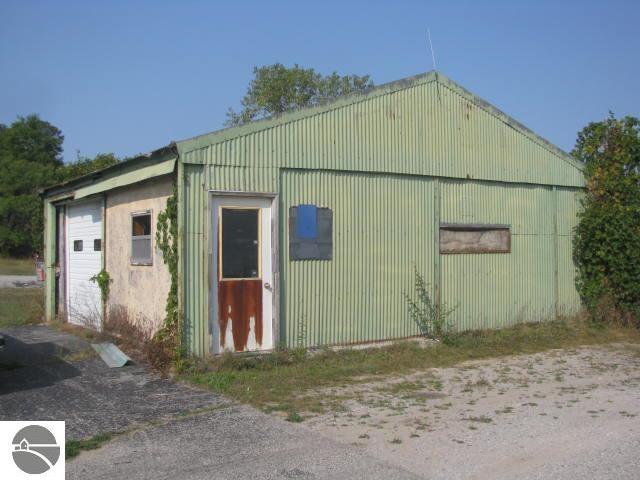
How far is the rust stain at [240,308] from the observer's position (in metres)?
9.52

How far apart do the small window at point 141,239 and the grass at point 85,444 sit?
A: 4.62 metres

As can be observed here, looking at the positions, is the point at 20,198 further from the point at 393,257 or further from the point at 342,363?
the point at 342,363

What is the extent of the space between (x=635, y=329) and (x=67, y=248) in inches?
482

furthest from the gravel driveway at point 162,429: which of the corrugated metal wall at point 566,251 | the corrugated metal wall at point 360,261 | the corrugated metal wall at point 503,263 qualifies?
the corrugated metal wall at point 566,251

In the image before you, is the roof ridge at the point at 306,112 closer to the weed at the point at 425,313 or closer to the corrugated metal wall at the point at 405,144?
the corrugated metal wall at the point at 405,144

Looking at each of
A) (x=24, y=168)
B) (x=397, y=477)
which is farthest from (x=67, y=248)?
(x=24, y=168)

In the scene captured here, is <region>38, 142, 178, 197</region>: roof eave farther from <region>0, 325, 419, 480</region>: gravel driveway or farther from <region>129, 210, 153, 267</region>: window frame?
<region>0, 325, 419, 480</region>: gravel driveway

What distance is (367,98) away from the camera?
Answer: 11.1 meters

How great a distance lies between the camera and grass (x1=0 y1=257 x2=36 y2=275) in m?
39.5

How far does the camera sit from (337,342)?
1059cm

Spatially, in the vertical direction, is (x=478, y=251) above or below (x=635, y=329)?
above

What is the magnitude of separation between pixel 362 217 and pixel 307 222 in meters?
1.11

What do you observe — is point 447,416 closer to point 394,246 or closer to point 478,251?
point 394,246

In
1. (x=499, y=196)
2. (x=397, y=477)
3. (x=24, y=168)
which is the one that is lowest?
(x=397, y=477)
